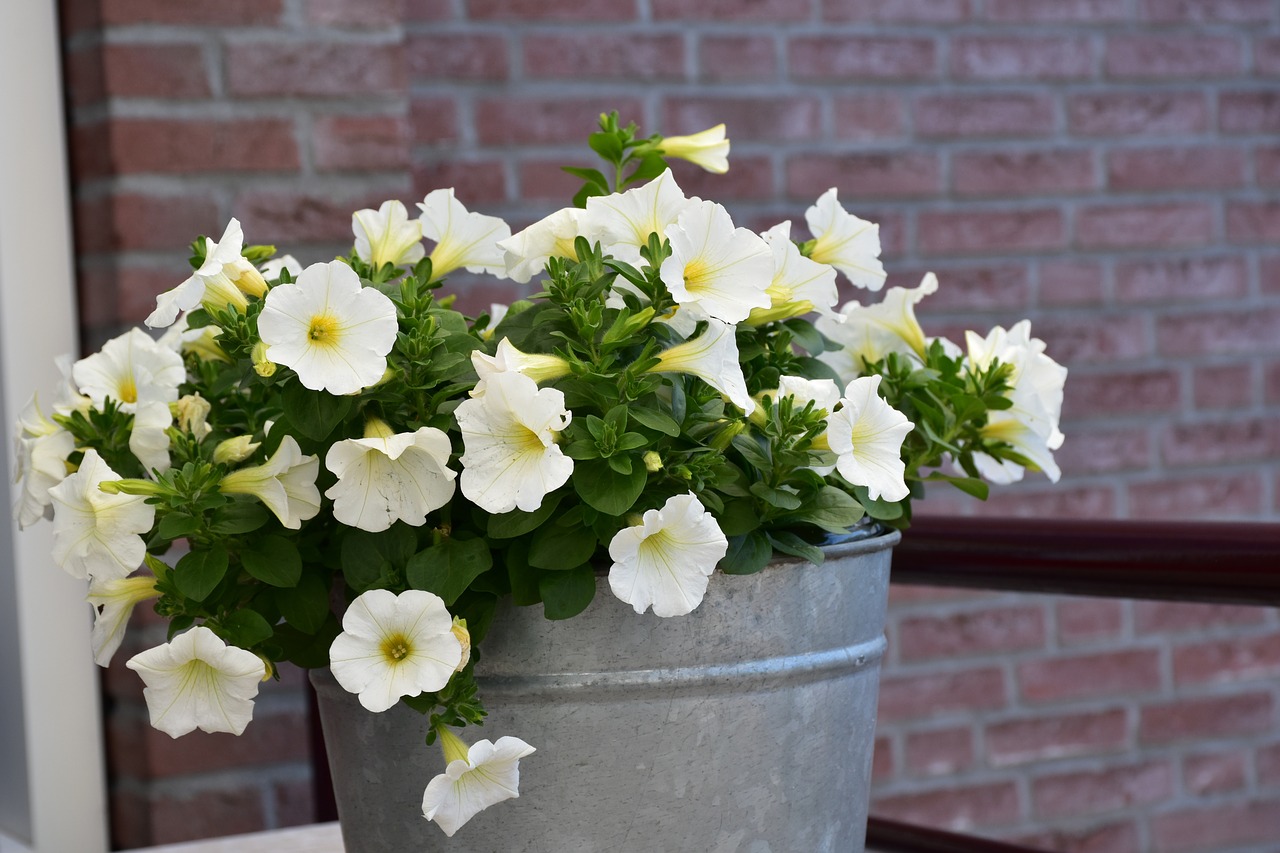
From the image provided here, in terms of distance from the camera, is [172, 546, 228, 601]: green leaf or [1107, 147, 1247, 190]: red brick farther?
[1107, 147, 1247, 190]: red brick

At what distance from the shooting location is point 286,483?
1.67ft

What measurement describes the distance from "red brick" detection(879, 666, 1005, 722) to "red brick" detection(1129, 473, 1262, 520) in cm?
31

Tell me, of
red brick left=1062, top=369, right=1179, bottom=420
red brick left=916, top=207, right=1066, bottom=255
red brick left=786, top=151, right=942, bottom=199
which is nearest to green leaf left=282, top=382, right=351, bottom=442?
red brick left=786, top=151, right=942, bottom=199

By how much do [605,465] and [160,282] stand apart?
0.79 meters

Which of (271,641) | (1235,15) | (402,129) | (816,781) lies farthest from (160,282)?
(1235,15)

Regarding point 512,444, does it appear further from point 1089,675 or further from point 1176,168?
point 1176,168

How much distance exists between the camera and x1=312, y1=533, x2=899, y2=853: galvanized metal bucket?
0.50 meters

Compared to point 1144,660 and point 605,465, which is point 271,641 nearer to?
point 605,465

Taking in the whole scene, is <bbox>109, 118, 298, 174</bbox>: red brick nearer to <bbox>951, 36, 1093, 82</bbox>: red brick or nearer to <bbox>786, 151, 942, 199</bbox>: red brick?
<bbox>786, 151, 942, 199</bbox>: red brick

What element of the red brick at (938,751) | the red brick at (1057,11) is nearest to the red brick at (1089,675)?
the red brick at (938,751)

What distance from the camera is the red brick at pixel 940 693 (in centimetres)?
165

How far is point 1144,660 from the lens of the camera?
1775 millimetres

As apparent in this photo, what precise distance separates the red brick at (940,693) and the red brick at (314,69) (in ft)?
3.08

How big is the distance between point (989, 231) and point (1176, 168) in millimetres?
313
